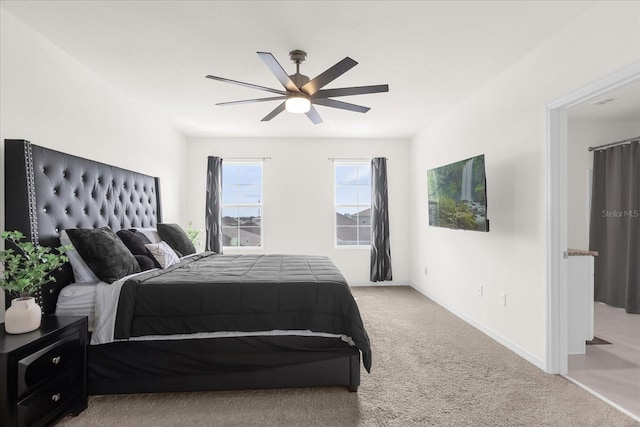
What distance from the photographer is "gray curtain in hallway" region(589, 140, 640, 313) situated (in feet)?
13.9

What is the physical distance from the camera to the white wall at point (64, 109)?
2219mm

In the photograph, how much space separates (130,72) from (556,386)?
14.1 ft

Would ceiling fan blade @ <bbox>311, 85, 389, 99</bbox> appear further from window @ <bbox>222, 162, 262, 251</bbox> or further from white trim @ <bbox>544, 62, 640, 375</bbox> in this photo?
window @ <bbox>222, 162, 262, 251</bbox>

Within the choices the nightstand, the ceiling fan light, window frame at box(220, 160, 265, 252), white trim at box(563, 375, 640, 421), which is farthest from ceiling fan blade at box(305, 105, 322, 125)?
white trim at box(563, 375, 640, 421)

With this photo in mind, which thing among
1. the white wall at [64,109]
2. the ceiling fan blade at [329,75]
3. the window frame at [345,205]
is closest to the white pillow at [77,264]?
the white wall at [64,109]

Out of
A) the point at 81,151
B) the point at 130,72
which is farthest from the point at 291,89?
the point at 81,151

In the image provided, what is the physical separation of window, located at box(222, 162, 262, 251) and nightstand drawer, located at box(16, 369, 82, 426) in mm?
3708

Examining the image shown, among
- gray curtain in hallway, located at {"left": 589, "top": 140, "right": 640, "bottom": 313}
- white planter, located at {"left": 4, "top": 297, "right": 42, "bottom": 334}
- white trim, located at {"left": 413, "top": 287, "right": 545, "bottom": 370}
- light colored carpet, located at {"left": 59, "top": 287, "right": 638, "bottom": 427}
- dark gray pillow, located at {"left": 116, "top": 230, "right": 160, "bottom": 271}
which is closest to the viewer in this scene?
white planter, located at {"left": 4, "top": 297, "right": 42, "bottom": 334}

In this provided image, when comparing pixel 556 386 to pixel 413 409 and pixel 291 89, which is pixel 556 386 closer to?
pixel 413 409

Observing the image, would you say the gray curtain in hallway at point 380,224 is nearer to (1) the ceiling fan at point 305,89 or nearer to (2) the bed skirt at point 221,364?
(1) the ceiling fan at point 305,89

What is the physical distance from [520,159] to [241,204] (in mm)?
4141

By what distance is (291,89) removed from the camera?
2.61 meters

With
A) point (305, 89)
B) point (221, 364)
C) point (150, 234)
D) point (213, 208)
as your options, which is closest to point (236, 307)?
point (221, 364)

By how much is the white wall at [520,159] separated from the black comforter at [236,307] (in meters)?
1.58
